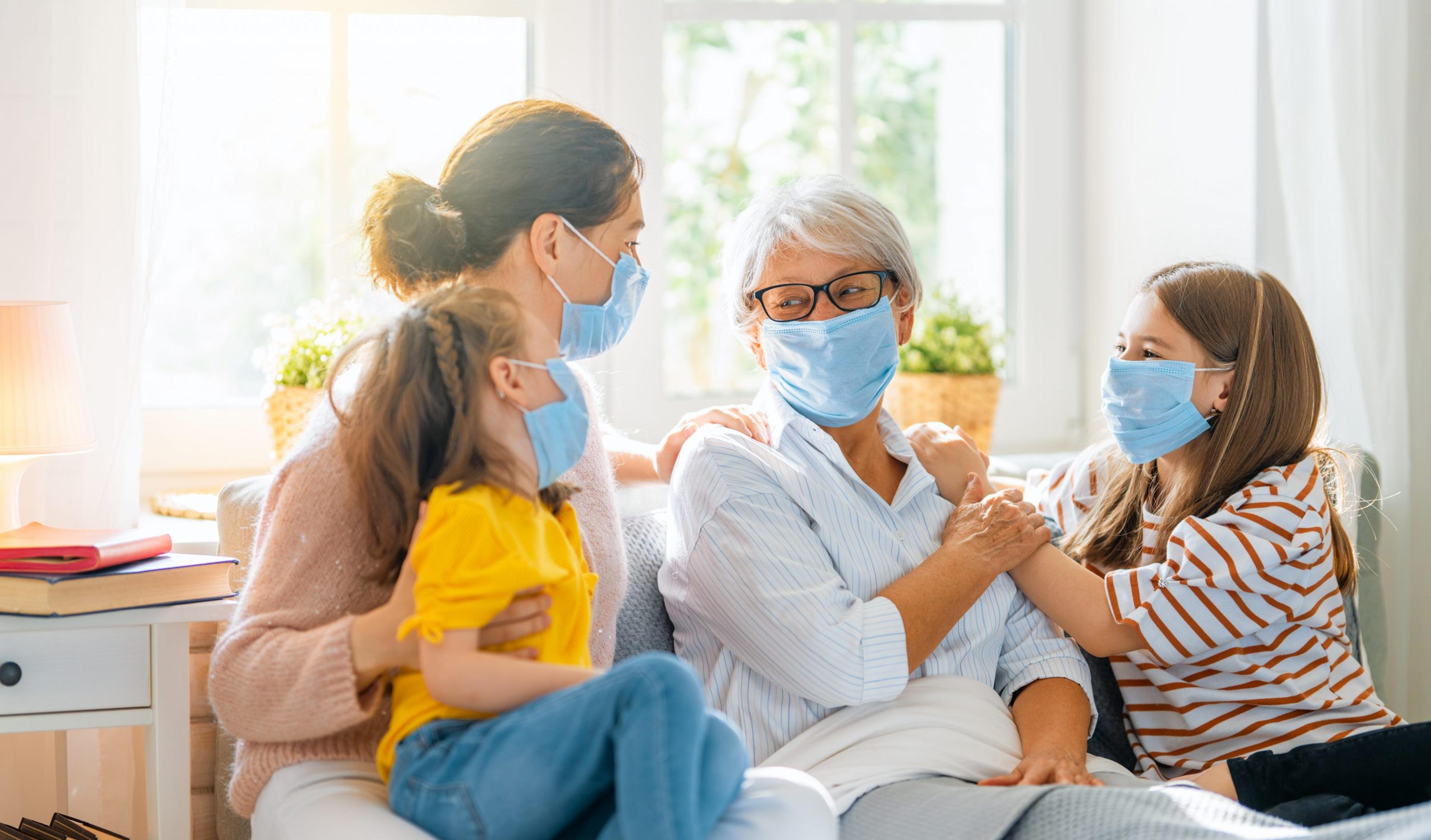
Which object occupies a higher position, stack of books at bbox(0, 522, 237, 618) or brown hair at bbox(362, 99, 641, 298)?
brown hair at bbox(362, 99, 641, 298)

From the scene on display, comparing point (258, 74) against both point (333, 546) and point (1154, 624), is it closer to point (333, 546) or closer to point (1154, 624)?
point (333, 546)

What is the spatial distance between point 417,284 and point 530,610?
1.64 feet

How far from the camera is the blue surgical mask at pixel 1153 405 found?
1621mm

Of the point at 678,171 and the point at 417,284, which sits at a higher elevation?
Answer: the point at 678,171

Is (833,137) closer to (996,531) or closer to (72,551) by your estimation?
(996,531)

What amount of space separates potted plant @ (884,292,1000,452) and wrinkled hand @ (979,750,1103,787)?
→ 1.00 m

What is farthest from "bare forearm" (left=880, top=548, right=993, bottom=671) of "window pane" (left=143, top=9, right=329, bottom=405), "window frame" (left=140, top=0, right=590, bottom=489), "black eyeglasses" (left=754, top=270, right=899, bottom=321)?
"window pane" (left=143, top=9, right=329, bottom=405)

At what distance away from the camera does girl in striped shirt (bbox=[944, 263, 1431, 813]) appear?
5.01 ft

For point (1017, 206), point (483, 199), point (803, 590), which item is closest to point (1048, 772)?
point (803, 590)

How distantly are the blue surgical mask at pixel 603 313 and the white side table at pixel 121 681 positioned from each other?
539 millimetres

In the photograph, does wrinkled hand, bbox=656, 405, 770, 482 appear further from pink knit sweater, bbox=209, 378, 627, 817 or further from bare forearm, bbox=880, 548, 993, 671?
pink knit sweater, bbox=209, 378, 627, 817

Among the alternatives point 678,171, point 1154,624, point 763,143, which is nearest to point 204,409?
point 678,171

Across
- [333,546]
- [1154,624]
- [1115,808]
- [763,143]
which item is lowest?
Result: [1115,808]

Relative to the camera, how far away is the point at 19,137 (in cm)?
181
